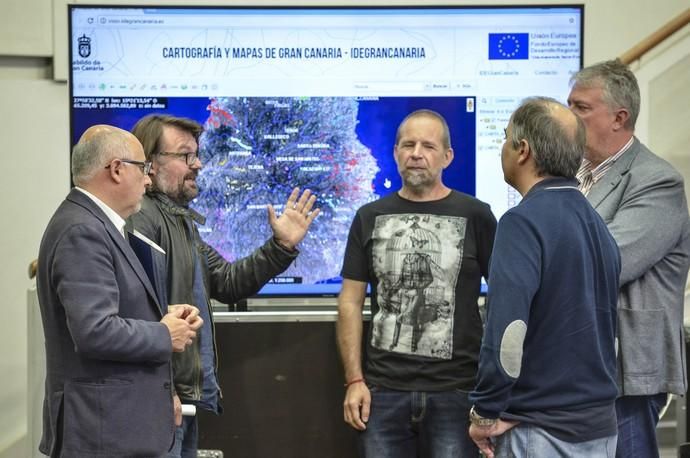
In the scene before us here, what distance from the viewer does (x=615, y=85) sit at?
2.70 m

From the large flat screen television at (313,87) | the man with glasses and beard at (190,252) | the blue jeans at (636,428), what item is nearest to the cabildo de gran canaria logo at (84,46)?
the large flat screen television at (313,87)

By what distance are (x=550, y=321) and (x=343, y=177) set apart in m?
1.84

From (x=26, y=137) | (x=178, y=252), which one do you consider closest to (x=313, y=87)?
(x=178, y=252)

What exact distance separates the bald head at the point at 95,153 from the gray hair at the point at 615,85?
139 centimetres

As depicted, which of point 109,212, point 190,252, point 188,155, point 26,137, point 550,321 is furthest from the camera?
point 26,137

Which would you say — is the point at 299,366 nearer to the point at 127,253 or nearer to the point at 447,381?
the point at 447,381

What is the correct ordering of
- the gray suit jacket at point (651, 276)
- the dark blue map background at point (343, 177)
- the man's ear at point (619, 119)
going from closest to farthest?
1. the gray suit jacket at point (651, 276)
2. the man's ear at point (619, 119)
3. the dark blue map background at point (343, 177)

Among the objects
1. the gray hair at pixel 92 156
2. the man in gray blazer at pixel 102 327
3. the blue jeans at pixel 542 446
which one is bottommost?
the blue jeans at pixel 542 446

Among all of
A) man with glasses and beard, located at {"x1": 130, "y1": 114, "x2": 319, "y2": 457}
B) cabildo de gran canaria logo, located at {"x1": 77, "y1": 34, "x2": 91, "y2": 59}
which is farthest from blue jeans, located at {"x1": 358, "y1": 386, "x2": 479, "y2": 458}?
cabildo de gran canaria logo, located at {"x1": 77, "y1": 34, "x2": 91, "y2": 59}

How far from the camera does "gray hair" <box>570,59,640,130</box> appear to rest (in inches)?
106

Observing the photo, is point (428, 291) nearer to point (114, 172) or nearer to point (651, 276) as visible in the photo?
point (651, 276)

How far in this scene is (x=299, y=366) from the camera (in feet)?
11.7

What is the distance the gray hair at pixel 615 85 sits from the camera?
2.69m

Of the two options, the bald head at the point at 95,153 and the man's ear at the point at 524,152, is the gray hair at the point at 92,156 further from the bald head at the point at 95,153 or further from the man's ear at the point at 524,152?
the man's ear at the point at 524,152
